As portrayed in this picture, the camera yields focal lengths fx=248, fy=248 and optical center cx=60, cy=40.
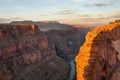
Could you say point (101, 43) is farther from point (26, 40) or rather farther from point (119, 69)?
point (26, 40)

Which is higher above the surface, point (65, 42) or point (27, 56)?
point (27, 56)

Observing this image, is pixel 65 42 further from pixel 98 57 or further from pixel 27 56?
pixel 98 57

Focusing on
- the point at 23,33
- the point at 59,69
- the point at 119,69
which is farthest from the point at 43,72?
the point at 119,69

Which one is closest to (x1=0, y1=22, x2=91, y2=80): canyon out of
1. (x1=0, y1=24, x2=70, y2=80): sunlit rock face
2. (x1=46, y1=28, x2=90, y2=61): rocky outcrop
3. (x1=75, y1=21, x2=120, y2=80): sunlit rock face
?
(x1=0, y1=24, x2=70, y2=80): sunlit rock face

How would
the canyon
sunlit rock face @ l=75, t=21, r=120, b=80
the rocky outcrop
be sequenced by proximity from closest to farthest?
sunlit rock face @ l=75, t=21, r=120, b=80, the canyon, the rocky outcrop

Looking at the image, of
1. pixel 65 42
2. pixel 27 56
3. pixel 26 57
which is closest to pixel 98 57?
pixel 26 57

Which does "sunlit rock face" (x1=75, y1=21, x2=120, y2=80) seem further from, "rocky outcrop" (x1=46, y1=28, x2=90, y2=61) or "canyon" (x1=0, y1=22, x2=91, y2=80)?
"rocky outcrop" (x1=46, y1=28, x2=90, y2=61)
